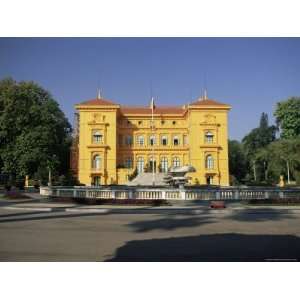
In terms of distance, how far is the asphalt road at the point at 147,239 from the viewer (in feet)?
23.6

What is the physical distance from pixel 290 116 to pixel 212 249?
45989 mm

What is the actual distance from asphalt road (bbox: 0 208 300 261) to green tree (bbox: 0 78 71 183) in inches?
796

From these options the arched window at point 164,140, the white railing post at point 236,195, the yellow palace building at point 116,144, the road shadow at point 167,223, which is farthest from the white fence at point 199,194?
the arched window at point 164,140

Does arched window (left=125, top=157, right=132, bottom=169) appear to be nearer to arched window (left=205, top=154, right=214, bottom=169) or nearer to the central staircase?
arched window (left=205, top=154, right=214, bottom=169)

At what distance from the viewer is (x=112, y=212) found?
1561cm

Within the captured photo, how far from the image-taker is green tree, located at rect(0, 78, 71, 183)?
3209cm

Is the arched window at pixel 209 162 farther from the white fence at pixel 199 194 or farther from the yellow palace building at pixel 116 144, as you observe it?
the white fence at pixel 199 194

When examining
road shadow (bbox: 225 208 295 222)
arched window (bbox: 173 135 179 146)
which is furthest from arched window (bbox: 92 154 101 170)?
road shadow (bbox: 225 208 295 222)

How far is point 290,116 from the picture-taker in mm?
48750

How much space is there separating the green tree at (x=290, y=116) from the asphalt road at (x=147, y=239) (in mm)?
39727

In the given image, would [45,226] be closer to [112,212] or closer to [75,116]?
[112,212]

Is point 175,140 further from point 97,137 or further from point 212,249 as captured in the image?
point 212,249

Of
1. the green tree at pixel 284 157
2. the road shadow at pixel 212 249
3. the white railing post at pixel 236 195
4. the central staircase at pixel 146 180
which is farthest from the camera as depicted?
the green tree at pixel 284 157

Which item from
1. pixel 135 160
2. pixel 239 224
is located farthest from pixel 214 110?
pixel 239 224
